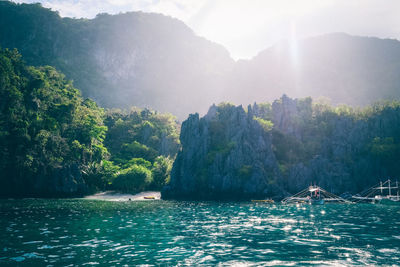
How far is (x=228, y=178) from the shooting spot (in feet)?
288

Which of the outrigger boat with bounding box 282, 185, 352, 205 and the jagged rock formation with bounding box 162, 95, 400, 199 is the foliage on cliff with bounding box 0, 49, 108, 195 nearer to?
the jagged rock formation with bounding box 162, 95, 400, 199

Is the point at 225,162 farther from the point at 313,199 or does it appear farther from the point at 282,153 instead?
the point at 313,199

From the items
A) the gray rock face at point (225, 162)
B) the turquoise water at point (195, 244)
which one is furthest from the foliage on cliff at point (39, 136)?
the turquoise water at point (195, 244)

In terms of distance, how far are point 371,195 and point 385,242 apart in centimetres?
7808

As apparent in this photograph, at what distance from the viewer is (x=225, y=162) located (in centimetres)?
9131

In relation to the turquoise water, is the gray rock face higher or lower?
higher

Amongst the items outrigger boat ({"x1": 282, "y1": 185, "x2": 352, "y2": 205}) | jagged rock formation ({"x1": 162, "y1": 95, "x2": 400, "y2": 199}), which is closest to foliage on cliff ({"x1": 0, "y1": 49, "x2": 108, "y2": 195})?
jagged rock formation ({"x1": 162, "y1": 95, "x2": 400, "y2": 199})

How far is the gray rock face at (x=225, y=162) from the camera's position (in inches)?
3420

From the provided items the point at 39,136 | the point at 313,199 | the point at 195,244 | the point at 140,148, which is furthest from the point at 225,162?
the point at 195,244

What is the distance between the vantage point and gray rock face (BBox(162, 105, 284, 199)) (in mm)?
86875

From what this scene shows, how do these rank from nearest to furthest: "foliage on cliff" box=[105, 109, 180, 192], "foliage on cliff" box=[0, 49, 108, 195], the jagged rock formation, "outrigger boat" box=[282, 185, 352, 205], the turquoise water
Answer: the turquoise water
"outrigger boat" box=[282, 185, 352, 205]
"foliage on cliff" box=[0, 49, 108, 195]
the jagged rock formation
"foliage on cliff" box=[105, 109, 180, 192]

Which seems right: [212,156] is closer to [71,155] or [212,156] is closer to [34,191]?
[71,155]

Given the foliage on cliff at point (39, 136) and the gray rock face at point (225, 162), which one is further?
the gray rock face at point (225, 162)

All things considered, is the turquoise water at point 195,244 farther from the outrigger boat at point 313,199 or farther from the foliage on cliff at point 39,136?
the foliage on cliff at point 39,136
